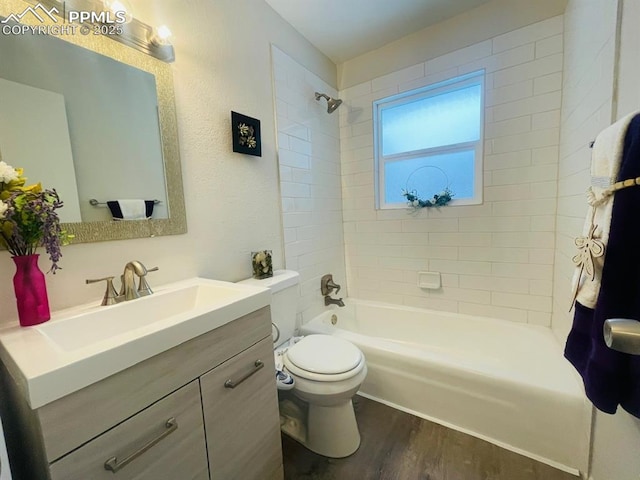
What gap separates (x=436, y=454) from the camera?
4.39 ft

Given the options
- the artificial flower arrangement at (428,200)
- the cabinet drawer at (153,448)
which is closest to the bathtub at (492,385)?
the artificial flower arrangement at (428,200)

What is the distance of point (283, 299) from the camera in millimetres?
1558

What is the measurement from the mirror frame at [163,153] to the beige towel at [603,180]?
151 centimetres

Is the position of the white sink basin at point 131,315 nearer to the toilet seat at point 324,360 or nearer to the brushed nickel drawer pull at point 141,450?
the brushed nickel drawer pull at point 141,450

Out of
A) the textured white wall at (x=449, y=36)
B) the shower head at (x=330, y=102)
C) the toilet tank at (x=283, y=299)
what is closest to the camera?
the toilet tank at (x=283, y=299)

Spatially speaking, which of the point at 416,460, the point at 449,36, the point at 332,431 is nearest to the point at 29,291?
the point at 332,431

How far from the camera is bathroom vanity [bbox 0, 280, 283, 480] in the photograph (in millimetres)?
571

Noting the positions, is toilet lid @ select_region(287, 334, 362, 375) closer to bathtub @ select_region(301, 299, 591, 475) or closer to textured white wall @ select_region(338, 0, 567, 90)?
bathtub @ select_region(301, 299, 591, 475)

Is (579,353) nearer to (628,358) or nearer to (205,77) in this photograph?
(628,358)

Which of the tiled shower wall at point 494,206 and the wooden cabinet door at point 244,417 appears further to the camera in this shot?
the tiled shower wall at point 494,206

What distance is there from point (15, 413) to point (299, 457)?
3.77 feet

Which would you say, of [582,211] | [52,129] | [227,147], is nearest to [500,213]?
[582,211]

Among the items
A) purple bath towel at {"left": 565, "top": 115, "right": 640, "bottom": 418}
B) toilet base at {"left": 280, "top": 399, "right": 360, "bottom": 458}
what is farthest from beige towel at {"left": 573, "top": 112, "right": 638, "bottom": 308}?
toilet base at {"left": 280, "top": 399, "right": 360, "bottom": 458}

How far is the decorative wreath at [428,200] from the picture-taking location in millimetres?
2074
